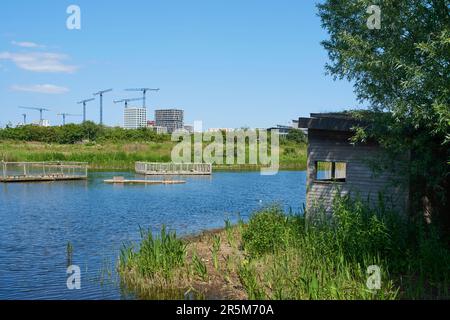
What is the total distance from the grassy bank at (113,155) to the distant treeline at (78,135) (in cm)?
1199

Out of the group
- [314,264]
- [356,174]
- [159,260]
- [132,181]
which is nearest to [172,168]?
[132,181]

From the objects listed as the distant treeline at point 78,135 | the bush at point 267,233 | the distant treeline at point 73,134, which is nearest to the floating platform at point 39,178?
the bush at point 267,233

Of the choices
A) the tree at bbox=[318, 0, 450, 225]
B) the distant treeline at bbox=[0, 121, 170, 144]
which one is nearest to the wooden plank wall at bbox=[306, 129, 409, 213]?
the tree at bbox=[318, 0, 450, 225]

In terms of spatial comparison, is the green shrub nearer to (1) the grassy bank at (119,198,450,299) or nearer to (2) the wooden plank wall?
(1) the grassy bank at (119,198,450,299)

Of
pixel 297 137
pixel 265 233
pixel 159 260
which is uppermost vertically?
pixel 297 137

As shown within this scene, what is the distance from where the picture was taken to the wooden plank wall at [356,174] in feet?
52.7

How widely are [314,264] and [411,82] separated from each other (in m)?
5.22

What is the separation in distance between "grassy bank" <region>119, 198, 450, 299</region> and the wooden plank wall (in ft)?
3.08

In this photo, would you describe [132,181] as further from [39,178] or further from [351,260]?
[351,260]

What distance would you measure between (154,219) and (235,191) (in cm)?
1943

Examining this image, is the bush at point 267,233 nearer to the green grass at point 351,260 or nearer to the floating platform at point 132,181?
the green grass at point 351,260

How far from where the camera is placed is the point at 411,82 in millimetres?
12695

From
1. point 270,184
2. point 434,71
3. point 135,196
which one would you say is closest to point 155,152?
point 270,184
